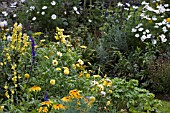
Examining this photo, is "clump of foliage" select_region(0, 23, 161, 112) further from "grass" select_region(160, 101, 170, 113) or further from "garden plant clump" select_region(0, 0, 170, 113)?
"grass" select_region(160, 101, 170, 113)

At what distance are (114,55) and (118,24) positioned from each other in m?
0.88

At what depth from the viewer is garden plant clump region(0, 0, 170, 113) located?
4340 millimetres

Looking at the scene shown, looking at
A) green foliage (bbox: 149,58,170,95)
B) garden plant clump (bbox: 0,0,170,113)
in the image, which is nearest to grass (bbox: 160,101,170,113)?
garden plant clump (bbox: 0,0,170,113)

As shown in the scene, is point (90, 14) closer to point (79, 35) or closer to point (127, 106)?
point (79, 35)

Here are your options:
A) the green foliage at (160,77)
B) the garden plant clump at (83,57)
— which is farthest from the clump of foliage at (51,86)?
A: the green foliage at (160,77)

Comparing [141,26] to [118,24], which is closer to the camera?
[141,26]

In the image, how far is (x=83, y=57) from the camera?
Answer: 20.5 ft

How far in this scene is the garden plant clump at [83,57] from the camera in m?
4.34

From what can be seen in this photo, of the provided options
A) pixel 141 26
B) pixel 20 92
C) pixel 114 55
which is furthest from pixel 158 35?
pixel 20 92

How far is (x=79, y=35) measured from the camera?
709 centimetres

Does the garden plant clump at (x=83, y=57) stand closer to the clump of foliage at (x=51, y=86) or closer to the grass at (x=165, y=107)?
the clump of foliage at (x=51, y=86)

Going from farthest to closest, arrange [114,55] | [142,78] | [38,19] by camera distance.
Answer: [38,19]
[114,55]
[142,78]

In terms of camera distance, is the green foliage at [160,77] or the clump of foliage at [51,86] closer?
the clump of foliage at [51,86]

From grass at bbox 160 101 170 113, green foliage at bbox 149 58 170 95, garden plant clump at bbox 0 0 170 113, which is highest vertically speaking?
garden plant clump at bbox 0 0 170 113
